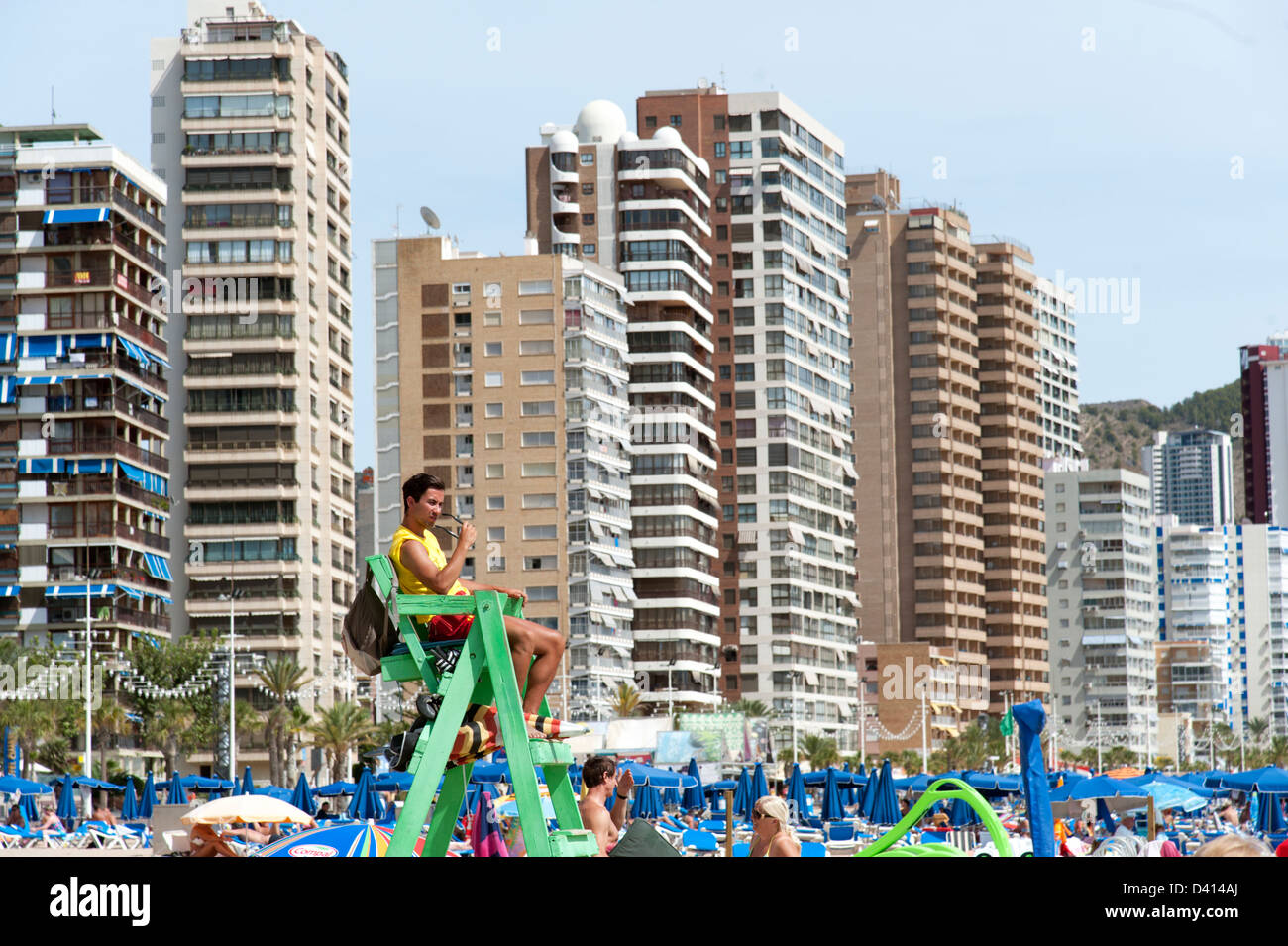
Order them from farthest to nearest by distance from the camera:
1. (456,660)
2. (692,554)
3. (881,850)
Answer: (692,554), (456,660), (881,850)

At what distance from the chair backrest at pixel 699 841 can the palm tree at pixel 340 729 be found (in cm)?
6343

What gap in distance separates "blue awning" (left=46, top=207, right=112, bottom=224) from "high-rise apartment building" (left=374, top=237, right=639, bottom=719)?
3017 centimetres

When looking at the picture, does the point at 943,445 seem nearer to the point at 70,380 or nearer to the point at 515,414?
the point at 515,414

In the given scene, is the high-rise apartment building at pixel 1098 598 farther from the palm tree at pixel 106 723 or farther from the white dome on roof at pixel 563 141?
the palm tree at pixel 106 723

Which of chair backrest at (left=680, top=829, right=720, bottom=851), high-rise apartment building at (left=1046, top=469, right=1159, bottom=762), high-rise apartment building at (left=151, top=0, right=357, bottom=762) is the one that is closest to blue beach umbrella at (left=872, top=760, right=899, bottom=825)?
chair backrest at (left=680, top=829, right=720, bottom=851)

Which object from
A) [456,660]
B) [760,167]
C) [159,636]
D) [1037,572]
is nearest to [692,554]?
[760,167]

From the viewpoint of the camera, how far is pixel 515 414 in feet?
388

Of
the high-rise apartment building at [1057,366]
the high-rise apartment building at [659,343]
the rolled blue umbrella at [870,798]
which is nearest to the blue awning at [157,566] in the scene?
the high-rise apartment building at [659,343]

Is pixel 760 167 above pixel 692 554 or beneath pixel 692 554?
above

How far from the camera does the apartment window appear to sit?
118188 mm

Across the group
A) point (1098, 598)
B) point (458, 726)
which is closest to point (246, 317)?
point (458, 726)
